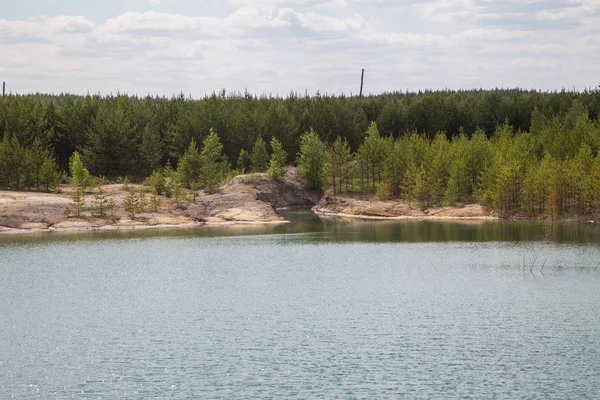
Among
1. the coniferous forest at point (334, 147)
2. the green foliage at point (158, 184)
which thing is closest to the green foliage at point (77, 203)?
the coniferous forest at point (334, 147)

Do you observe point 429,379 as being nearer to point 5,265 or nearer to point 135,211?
point 5,265

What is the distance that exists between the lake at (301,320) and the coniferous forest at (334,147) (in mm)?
27853

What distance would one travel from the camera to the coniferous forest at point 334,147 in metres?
108

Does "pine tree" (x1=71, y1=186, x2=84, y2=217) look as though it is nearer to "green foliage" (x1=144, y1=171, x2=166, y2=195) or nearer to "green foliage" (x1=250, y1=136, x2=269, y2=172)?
"green foliage" (x1=144, y1=171, x2=166, y2=195)

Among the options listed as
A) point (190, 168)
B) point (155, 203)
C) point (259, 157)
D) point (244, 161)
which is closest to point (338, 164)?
point (259, 157)

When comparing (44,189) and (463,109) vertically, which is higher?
(463,109)

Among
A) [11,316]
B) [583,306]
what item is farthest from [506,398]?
[11,316]

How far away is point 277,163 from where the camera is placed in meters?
130

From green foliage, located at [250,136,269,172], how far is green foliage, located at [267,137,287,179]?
6.74ft

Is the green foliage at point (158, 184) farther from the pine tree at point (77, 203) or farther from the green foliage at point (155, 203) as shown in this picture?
the pine tree at point (77, 203)

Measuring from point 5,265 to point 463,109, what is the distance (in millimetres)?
119264

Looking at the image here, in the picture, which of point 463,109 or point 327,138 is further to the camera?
point 463,109

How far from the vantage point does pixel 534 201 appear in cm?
10488

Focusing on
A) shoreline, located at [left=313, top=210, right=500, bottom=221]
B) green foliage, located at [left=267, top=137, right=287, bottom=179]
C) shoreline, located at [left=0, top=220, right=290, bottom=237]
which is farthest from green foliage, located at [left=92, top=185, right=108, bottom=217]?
shoreline, located at [left=313, top=210, right=500, bottom=221]
